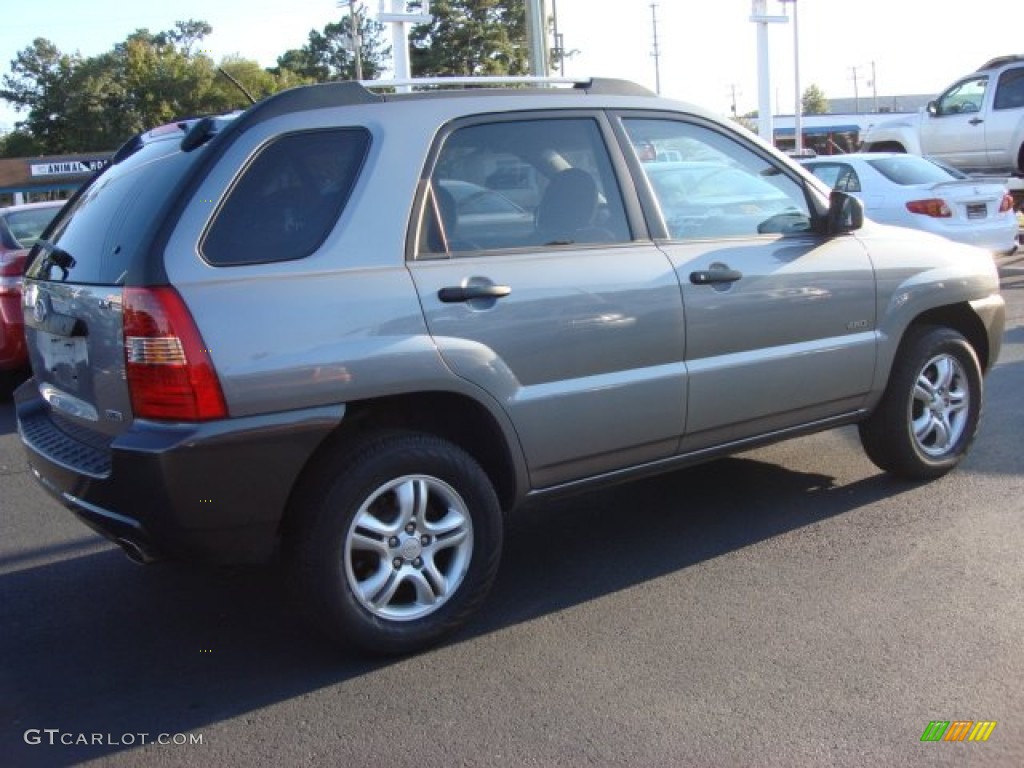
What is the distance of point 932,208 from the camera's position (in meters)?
12.0

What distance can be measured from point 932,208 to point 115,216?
34.4ft

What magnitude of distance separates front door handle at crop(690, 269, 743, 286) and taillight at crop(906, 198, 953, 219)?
8.64 meters

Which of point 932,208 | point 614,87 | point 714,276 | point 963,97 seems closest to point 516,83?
point 614,87

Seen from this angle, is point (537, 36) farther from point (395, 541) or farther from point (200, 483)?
point (200, 483)

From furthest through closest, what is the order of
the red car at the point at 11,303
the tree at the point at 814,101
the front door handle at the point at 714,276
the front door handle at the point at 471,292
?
the tree at the point at 814,101
the red car at the point at 11,303
the front door handle at the point at 714,276
the front door handle at the point at 471,292

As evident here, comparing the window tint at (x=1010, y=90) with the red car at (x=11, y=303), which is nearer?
the red car at (x=11, y=303)

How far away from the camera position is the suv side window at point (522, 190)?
12.4 ft

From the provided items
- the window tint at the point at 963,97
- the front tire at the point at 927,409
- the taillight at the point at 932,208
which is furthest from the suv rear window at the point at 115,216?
the window tint at the point at 963,97

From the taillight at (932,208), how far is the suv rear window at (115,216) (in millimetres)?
10069

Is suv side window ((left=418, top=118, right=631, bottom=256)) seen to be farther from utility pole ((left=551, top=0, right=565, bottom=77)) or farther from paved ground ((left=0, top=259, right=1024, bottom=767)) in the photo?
utility pole ((left=551, top=0, right=565, bottom=77))

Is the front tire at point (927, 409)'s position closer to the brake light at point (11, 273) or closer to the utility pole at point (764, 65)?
the brake light at point (11, 273)

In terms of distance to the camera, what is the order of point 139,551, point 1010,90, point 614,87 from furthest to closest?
point 1010,90
point 614,87
point 139,551

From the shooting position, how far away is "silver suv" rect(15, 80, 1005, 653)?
3.27 meters

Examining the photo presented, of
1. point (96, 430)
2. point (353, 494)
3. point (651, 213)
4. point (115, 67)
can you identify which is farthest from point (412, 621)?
point (115, 67)
